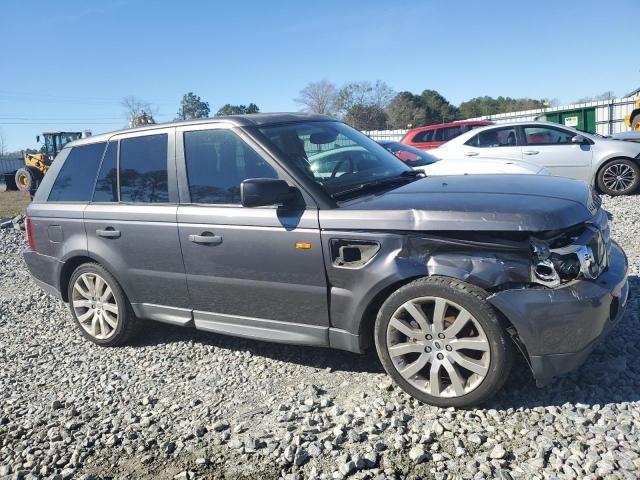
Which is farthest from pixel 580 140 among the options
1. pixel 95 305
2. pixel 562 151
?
pixel 95 305

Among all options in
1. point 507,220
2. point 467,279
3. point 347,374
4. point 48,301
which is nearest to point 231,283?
point 347,374

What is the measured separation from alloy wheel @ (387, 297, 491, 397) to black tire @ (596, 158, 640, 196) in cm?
866

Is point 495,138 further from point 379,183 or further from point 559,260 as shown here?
point 559,260

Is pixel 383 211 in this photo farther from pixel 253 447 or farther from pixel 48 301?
pixel 48 301

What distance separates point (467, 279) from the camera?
3092mm

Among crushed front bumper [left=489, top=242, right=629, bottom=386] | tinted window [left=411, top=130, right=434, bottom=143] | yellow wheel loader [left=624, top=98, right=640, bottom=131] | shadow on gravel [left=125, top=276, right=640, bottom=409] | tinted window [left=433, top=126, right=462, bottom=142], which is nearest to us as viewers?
crushed front bumper [left=489, top=242, right=629, bottom=386]

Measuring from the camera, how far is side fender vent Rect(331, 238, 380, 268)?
3.40 m

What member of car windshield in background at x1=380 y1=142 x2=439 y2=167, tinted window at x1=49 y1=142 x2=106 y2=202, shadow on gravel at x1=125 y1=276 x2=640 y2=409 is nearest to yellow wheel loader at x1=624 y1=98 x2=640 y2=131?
car windshield in background at x1=380 y1=142 x2=439 y2=167

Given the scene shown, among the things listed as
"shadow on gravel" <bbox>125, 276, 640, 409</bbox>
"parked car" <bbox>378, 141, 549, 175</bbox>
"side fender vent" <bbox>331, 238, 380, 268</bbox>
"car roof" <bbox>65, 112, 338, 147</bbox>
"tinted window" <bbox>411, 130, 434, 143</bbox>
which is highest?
"car roof" <bbox>65, 112, 338, 147</bbox>

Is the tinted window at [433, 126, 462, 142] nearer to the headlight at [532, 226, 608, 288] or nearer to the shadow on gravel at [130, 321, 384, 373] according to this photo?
the shadow on gravel at [130, 321, 384, 373]

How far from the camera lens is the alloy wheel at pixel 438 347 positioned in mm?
3135

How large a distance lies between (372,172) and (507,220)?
142cm

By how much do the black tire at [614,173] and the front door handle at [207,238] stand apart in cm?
892

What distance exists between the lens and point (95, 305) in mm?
4887
